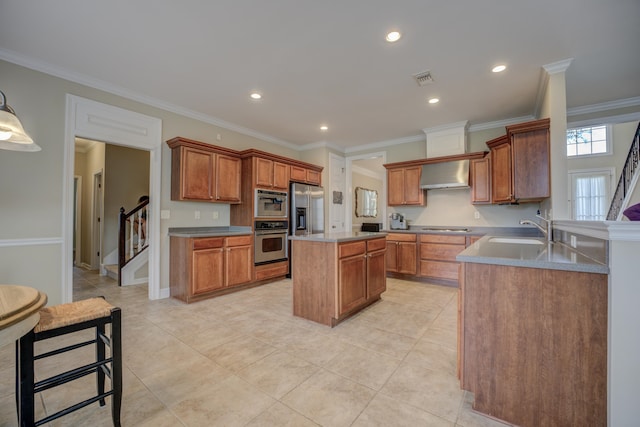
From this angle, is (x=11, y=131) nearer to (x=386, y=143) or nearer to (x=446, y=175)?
(x=446, y=175)

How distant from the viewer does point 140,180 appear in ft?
19.4

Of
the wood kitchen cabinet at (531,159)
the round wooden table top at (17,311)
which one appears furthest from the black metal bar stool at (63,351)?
the wood kitchen cabinet at (531,159)

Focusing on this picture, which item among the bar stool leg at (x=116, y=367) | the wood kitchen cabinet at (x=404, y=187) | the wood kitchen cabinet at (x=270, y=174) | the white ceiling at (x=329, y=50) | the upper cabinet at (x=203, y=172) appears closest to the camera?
the bar stool leg at (x=116, y=367)

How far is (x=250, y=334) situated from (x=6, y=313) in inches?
73.7

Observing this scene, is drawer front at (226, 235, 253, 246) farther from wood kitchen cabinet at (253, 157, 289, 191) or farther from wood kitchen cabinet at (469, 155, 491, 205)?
wood kitchen cabinet at (469, 155, 491, 205)

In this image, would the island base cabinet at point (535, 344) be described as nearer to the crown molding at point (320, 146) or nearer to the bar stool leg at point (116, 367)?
the bar stool leg at point (116, 367)

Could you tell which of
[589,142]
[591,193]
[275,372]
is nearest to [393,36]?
[275,372]

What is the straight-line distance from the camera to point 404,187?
508cm

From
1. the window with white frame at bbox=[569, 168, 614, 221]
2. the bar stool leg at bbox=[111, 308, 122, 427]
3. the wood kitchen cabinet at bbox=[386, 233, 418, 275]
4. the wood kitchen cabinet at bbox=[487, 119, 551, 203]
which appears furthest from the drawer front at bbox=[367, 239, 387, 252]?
the window with white frame at bbox=[569, 168, 614, 221]

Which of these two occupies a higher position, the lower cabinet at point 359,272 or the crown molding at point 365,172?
the crown molding at point 365,172

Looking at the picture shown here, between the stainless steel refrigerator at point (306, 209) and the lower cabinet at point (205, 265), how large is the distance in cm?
111

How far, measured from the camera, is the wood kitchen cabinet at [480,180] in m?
4.27

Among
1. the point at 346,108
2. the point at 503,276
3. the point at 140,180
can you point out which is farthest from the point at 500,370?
the point at 140,180

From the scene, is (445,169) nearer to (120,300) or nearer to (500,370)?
(500,370)
